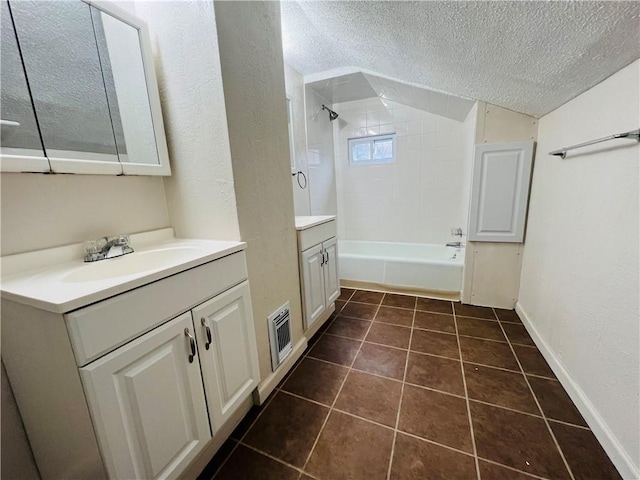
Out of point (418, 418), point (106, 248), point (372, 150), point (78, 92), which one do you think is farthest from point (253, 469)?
point (372, 150)

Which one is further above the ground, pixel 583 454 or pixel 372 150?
pixel 372 150

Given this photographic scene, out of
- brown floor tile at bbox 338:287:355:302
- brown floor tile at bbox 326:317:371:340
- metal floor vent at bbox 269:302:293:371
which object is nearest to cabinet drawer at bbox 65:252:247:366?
metal floor vent at bbox 269:302:293:371

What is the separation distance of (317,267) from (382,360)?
0.78 m

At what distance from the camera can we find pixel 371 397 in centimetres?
142

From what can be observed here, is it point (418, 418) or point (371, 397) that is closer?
point (418, 418)

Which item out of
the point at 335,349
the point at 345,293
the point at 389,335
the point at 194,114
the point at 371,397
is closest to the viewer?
the point at 194,114

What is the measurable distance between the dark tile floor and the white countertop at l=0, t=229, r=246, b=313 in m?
0.92

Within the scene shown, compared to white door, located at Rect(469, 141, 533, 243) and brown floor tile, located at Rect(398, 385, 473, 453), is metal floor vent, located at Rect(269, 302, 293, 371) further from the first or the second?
white door, located at Rect(469, 141, 533, 243)

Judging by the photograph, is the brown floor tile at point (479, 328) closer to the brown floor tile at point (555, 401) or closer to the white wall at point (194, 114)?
the brown floor tile at point (555, 401)

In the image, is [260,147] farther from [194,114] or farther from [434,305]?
[434,305]

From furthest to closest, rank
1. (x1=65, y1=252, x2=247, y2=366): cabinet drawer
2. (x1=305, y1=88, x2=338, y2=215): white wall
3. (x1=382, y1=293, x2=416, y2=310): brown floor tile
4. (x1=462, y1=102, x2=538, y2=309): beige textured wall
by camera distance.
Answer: (x1=305, y1=88, x2=338, y2=215): white wall < (x1=382, y1=293, x2=416, y2=310): brown floor tile < (x1=462, y1=102, x2=538, y2=309): beige textured wall < (x1=65, y1=252, x2=247, y2=366): cabinet drawer

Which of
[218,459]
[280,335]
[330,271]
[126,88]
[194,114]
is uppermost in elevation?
[126,88]

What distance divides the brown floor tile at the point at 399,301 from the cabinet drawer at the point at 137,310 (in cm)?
186

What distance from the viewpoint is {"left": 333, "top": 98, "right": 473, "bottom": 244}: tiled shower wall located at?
2943 mm
